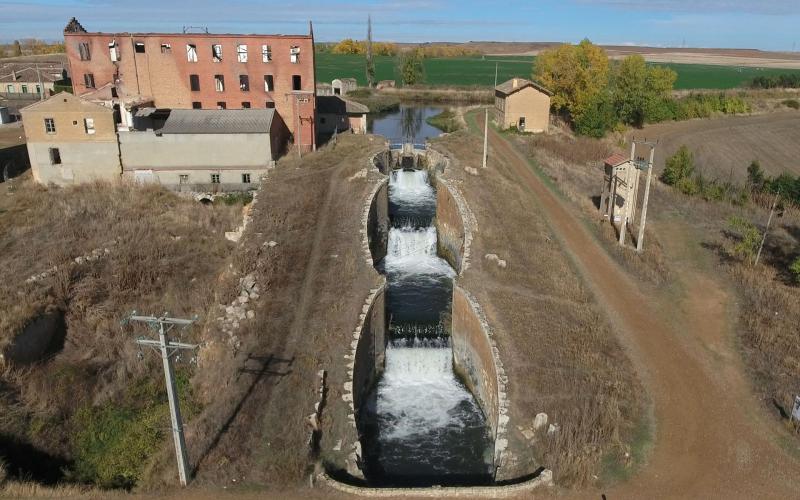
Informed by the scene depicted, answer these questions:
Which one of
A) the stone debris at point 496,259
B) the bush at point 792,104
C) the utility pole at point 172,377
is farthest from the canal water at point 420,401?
the bush at point 792,104

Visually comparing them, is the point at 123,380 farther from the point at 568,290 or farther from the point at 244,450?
the point at 568,290

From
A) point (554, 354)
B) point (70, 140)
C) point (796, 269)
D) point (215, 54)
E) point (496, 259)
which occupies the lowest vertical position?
point (554, 354)

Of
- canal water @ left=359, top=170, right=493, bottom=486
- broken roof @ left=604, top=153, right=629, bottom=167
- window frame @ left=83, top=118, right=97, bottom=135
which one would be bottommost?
canal water @ left=359, top=170, right=493, bottom=486

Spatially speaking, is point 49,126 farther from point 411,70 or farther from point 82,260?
point 411,70

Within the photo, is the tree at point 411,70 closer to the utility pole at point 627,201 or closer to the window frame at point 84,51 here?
the window frame at point 84,51

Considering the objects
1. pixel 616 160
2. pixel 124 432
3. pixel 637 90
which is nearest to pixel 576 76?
pixel 637 90

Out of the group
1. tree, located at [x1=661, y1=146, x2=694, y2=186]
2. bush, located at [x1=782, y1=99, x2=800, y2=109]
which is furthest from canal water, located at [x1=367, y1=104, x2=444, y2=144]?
bush, located at [x1=782, y1=99, x2=800, y2=109]

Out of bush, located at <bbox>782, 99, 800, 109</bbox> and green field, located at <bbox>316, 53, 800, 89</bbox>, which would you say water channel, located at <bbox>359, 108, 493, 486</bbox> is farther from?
green field, located at <bbox>316, 53, 800, 89</bbox>
